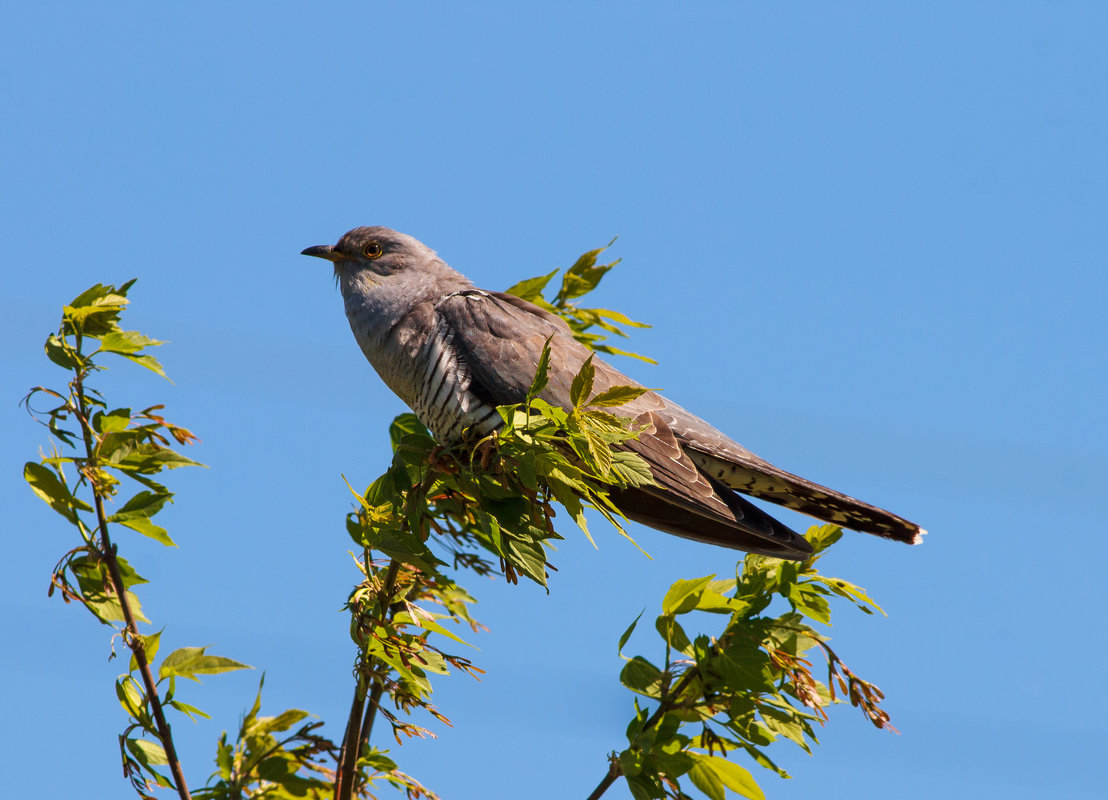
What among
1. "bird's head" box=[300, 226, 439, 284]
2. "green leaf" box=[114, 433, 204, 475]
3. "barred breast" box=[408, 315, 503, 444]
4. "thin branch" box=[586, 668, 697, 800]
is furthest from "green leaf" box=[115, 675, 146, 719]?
"bird's head" box=[300, 226, 439, 284]

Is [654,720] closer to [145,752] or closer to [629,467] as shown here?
[629,467]

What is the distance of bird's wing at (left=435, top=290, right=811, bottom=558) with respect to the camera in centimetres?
333

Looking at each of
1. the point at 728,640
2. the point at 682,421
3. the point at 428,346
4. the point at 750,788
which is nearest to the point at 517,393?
the point at 428,346

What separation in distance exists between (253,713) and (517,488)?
85 cm

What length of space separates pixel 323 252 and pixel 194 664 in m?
A: 2.66

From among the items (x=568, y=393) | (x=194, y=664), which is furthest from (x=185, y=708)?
(x=568, y=393)

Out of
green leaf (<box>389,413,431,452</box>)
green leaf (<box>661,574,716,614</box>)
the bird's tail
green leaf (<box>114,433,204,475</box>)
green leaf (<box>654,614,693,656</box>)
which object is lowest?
green leaf (<box>654,614,693,656</box>)

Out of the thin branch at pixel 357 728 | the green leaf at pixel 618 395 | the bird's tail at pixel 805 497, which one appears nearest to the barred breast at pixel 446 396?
the bird's tail at pixel 805 497

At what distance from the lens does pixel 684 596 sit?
2.39m

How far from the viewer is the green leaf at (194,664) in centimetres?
221

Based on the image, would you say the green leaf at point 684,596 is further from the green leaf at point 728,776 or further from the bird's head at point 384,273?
the bird's head at point 384,273

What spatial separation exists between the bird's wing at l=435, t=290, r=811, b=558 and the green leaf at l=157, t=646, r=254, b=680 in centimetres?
142

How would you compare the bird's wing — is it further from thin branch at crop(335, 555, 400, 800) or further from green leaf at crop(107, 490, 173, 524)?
green leaf at crop(107, 490, 173, 524)

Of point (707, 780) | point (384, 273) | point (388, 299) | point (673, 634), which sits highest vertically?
point (384, 273)
